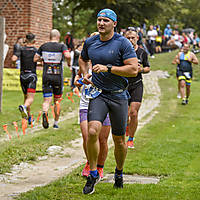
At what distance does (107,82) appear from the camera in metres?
5.41

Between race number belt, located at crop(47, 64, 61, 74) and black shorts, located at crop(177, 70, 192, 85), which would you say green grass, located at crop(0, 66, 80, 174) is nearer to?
race number belt, located at crop(47, 64, 61, 74)

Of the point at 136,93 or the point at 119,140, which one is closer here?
the point at 119,140

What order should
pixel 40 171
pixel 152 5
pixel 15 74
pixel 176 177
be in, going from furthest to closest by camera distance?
pixel 152 5 → pixel 15 74 → pixel 40 171 → pixel 176 177

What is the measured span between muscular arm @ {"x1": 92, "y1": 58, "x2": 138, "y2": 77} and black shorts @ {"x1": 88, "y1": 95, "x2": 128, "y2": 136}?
1.23ft

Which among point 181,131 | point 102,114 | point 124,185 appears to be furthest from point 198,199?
point 181,131

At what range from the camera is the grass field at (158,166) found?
5.33 meters

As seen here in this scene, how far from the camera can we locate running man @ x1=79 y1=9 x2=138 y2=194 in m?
5.28

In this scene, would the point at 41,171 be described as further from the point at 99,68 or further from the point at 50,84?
the point at 50,84

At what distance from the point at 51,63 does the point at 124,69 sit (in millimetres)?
5066

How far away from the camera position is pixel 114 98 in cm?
542

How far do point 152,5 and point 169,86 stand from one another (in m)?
16.7

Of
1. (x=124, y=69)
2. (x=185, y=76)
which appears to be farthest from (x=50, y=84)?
(x=185, y=76)

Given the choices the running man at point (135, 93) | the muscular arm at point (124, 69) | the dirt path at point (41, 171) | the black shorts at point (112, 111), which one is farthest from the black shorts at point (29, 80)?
the muscular arm at point (124, 69)

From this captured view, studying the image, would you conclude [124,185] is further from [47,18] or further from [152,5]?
[152,5]
